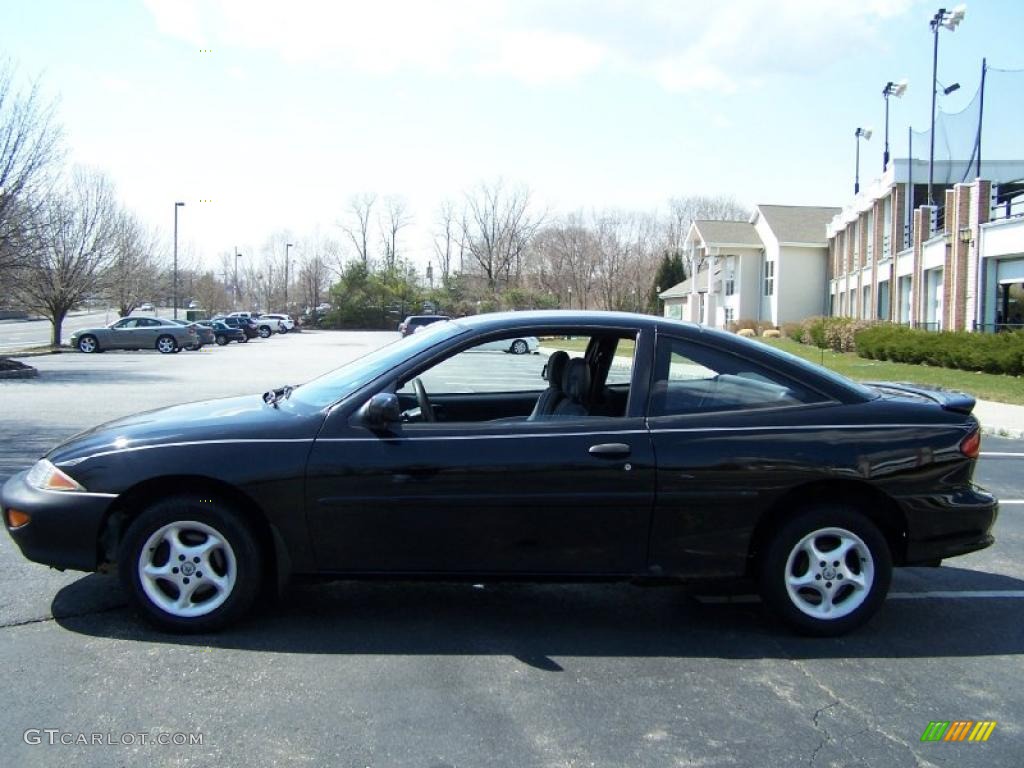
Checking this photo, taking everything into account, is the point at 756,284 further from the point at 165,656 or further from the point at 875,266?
the point at 165,656

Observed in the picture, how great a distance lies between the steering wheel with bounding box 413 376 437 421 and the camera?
4.99 meters

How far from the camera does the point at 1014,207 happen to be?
2659cm

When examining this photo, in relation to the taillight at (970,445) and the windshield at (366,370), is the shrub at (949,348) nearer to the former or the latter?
the taillight at (970,445)

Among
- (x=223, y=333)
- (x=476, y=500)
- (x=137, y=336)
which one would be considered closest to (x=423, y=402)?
(x=476, y=500)

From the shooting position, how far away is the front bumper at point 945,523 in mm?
4594

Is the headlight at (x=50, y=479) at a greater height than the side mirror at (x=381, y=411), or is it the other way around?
the side mirror at (x=381, y=411)

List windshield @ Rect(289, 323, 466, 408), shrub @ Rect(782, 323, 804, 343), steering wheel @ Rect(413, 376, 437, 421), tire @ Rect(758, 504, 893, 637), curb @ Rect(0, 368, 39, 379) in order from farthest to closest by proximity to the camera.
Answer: shrub @ Rect(782, 323, 804, 343)
curb @ Rect(0, 368, 39, 379)
steering wheel @ Rect(413, 376, 437, 421)
windshield @ Rect(289, 323, 466, 408)
tire @ Rect(758, 504, 893, 637)

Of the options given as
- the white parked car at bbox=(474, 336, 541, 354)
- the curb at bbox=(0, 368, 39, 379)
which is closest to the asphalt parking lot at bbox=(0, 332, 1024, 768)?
the white parked car at bbox=(474, 336, 541, 354)

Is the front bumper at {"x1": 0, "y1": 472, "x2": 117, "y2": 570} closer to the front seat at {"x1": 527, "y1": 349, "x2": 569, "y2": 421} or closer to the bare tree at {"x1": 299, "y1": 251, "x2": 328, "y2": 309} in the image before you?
the front seat at {"x1": 527, "y1": 349, "x2": 569, "y2": 421}

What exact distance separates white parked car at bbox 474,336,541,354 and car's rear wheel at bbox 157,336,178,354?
1317 inches

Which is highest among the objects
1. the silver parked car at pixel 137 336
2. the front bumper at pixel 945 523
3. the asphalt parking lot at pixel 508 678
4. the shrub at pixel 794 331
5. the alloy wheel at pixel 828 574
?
the shrub at pixel 794 331

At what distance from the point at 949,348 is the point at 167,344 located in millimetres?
29131

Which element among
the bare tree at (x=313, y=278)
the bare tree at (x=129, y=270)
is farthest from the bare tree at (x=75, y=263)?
the bare tree at (x=313, y=278)

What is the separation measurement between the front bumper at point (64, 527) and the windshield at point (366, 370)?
1.11m
